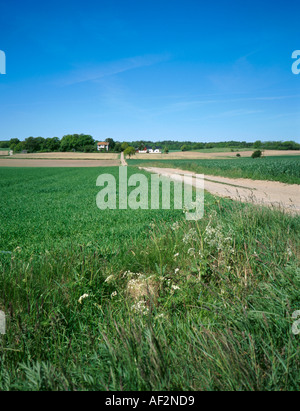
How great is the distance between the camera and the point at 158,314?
2803mm

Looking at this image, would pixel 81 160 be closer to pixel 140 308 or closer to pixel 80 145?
pixel 80 145

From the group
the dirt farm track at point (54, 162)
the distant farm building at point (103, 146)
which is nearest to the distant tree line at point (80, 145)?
the distant farm building at point (103, 146)

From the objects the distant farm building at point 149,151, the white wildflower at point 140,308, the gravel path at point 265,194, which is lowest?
the white wildflower at point 140,308

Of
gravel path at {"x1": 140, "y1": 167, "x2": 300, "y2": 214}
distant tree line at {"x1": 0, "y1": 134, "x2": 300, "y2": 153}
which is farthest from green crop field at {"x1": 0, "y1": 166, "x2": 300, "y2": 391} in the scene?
distant tree line at {"x1": 0, "y1": 134, "x2": 300, "y2": 153}

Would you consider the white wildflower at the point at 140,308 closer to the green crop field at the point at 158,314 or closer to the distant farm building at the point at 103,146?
the green crop field at the point at 158,314

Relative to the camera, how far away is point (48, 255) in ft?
15.4

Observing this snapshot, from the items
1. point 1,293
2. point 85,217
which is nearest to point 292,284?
point 1,293

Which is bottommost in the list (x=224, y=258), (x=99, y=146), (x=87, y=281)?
(x=87, y=281)

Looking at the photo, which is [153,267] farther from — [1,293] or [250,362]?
[250,362]

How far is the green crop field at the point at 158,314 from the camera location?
1840mm

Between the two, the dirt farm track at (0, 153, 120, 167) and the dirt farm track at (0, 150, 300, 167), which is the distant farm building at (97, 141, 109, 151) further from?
the dirt farm track at (0, 153, 120, 167)
